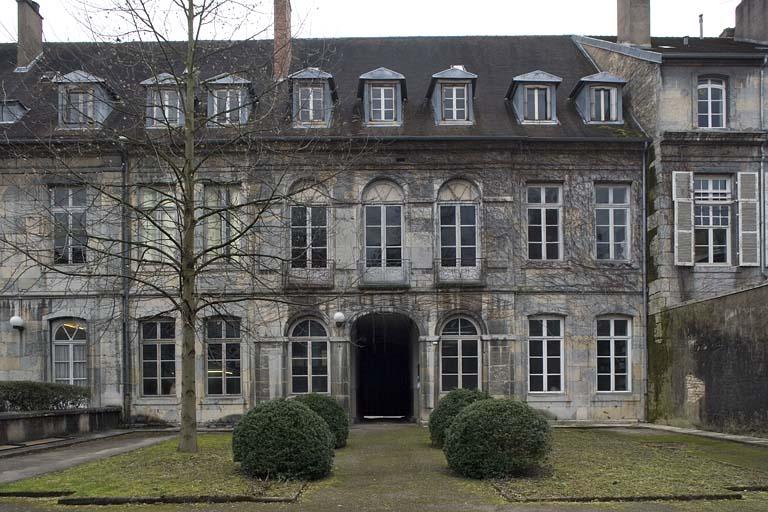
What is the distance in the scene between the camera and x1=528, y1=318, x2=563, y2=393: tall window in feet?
74.2

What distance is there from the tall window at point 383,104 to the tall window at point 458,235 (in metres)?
2.90

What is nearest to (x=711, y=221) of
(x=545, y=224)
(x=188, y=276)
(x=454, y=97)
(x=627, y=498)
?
(x=545, y=224)

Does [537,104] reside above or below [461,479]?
above

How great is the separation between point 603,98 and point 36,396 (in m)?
16.0

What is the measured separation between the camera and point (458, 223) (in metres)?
22.6

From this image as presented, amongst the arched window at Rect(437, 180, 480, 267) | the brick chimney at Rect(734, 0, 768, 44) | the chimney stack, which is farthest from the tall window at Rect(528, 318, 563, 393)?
the chimney stack

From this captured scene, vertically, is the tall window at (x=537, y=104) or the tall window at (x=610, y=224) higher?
the tall window at (x=537, y=104)

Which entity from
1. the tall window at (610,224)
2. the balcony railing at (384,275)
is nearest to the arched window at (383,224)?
the balcony railing at (384,275)

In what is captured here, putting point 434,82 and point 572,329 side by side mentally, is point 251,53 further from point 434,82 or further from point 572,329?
point 572,329

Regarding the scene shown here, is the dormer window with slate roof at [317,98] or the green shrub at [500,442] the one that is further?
the dormer window with slate roof at [317,98]

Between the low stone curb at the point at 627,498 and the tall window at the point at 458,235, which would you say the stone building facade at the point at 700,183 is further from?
the low stone curb at the point at 627,498

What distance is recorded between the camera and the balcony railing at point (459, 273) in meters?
22.3

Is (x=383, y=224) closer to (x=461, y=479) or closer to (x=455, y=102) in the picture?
(x=455, y=102)

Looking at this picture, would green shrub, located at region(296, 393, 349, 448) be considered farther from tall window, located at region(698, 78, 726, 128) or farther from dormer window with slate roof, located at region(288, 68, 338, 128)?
tall window, located at region(698, 78, 726, 128)
